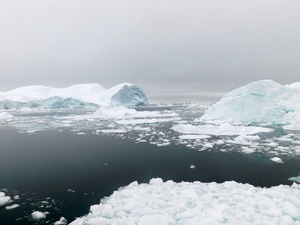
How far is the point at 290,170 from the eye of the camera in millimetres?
6723

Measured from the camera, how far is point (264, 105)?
18.4 meters

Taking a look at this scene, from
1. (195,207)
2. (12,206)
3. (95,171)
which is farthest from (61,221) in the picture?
(95,171)

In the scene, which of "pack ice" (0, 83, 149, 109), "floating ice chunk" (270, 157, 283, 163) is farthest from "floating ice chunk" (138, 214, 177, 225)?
"pack ice" (0, 83, 149, 109)

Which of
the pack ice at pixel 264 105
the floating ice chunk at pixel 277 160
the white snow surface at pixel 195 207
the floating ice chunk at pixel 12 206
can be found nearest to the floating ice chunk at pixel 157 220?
the white snow surface at pixel 195 207

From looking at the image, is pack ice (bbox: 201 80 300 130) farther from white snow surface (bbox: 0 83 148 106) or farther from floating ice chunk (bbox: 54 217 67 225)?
white snow surface (bbox: 0 83 148 106)

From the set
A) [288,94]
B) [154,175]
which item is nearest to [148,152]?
[154,175]

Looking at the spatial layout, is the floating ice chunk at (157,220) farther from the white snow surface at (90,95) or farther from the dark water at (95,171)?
the white snow surface at (90,95)

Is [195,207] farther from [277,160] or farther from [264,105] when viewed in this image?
[264,105]

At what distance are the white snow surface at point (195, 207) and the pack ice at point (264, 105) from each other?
13946 millimetres

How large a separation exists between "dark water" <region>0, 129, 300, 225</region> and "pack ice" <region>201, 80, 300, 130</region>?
10.5 m

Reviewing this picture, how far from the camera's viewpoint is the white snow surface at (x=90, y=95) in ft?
188

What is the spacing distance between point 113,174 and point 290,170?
524 cm

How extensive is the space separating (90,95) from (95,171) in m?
70.3

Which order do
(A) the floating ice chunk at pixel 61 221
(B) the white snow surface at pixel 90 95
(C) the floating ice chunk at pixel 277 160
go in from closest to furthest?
(A) the floating ice chunk at pixel 61 221, (C) the floating ice chunk at pixel 277 160, (B) the white snow surface at pixel 90 95
